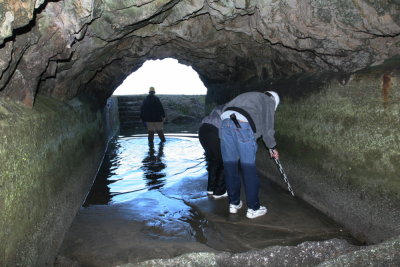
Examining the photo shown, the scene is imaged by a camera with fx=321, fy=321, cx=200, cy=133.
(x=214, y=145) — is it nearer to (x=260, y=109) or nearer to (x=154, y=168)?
(x=260, y=109)

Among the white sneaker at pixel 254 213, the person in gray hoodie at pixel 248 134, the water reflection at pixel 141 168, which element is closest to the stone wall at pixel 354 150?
the person in gray hoodie at pixel 248 134

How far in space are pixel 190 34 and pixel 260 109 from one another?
249cm

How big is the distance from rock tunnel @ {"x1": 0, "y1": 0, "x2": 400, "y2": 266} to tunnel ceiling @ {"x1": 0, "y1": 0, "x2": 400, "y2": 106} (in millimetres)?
18

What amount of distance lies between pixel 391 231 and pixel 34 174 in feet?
12.8

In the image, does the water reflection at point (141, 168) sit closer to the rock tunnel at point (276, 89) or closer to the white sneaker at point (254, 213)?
the rock tunnel at point (276, 89)

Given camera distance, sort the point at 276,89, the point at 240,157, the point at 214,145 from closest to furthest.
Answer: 1. the point at 240,157
2. the point at 214,145
3. the point at 276,89

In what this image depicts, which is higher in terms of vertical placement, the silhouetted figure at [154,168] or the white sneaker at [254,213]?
the silhouetted figure at [154,168]

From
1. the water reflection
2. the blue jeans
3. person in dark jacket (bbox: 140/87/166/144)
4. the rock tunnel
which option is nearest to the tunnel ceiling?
the rock tunnel

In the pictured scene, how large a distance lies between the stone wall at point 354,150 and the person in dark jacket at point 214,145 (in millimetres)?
1390

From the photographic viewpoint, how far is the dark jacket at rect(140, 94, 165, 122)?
11.1 metres

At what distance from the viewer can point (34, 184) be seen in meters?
3.21

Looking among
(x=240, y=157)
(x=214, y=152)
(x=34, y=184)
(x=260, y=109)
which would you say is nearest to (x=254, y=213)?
(x=240, y=157)

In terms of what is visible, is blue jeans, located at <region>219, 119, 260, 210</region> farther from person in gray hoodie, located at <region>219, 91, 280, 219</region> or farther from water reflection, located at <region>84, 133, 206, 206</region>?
water reflection, located at <region>84, 133, 206, 206</region>

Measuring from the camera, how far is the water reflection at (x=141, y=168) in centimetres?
619
